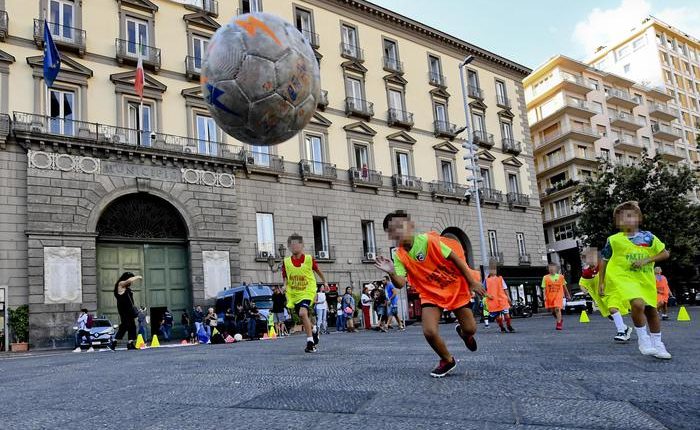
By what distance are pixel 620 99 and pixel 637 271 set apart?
180ft

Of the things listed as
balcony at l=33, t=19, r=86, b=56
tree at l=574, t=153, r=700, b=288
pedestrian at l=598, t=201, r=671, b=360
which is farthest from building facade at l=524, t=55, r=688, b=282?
pedestrian at l=598, t=201, r=671, b=360

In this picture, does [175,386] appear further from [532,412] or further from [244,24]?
[244,24]

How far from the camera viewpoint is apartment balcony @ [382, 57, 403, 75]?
32750mm

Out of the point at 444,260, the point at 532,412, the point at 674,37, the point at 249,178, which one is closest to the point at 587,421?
the point at 532,412

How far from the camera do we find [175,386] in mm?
4934

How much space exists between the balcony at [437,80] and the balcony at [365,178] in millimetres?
8263

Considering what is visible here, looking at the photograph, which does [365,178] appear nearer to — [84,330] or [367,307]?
[367,307]

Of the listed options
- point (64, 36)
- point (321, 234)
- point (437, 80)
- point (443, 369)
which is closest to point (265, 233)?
point (321, 234)

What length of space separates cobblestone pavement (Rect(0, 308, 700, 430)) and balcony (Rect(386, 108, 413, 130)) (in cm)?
2620

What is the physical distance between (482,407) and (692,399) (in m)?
1.33

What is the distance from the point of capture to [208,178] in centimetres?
2423

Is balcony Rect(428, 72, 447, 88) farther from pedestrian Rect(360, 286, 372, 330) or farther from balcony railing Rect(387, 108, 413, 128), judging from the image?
pedestrian Rect(360, 286, 372, 330)

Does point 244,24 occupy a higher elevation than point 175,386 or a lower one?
higher

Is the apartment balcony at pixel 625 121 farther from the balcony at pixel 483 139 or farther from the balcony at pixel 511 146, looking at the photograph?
the balcony at pixel 483 139
